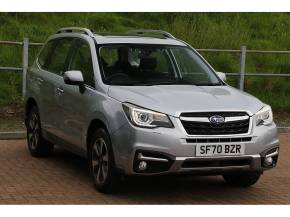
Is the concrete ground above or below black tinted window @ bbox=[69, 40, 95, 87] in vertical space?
below

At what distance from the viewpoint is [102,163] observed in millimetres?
7605

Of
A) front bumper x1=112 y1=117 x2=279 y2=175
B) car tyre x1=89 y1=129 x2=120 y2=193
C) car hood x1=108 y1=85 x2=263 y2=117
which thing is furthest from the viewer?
car tyre x1=89 y1=129 x2=120 y2=193

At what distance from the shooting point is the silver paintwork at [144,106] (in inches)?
274

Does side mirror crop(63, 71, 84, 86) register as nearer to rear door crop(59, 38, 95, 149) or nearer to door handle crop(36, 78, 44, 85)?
rear door crop(59, 38, 95, 149)

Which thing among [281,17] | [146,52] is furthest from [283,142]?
[281,17]

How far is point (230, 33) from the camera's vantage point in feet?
60.0

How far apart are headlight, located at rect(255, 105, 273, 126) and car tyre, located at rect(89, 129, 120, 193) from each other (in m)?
1.60

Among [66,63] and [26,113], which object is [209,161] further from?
[26,113]

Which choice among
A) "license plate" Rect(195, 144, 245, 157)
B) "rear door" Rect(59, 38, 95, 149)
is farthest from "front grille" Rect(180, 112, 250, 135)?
"rear door" Rect(59, 38, 95, 149)

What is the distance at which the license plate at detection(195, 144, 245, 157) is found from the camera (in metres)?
6.98

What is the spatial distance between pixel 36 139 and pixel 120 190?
2.52 meters

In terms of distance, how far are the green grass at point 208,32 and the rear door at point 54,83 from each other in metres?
4.65

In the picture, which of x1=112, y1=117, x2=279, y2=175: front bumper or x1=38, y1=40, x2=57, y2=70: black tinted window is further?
x1=38, y1=40, x2=57, y2=70: black tinted window

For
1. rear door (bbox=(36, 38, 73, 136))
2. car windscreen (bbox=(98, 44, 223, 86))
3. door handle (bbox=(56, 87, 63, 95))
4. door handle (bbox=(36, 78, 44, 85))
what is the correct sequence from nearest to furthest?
1. car windscreen (bbox=(98, 44, 223, 86))
2. door handle (bbox=(56, 87, 63, 95))
3. rear door (bbox=(36, 38, 73, 136))
4. door handle (bbox=(36, 78, 44, 85))
